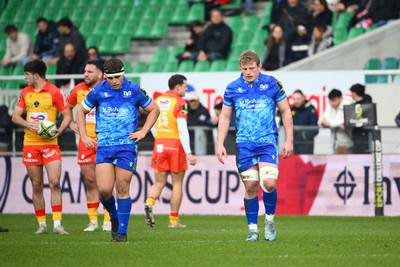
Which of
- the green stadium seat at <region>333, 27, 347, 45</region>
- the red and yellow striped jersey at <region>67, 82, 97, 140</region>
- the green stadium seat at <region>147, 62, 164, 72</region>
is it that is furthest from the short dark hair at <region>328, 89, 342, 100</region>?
the green stadium seat at <region>147, 62, 164, 72</region>

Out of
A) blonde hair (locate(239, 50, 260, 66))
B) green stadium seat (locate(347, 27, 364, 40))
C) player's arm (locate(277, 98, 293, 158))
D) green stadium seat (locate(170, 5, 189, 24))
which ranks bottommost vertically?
player's arm (locate(277, 98, 293, 158))

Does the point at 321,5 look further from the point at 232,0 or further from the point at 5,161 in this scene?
the point at 5,161

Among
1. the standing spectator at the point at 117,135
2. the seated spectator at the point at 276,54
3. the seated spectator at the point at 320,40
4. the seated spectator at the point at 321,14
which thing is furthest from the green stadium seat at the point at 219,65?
the standing spectator at the point at 117,135

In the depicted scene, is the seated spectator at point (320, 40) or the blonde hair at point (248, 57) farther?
the seated spectator at point (320, 40)

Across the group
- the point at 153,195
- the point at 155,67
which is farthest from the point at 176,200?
the point at 155,67

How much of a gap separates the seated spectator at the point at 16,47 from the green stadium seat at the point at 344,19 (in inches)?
326

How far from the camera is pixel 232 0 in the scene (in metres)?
29.0

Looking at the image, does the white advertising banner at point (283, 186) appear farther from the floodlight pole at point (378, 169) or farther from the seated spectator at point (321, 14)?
the seated spectator at point (321, 14)

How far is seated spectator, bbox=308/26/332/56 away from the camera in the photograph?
24.9 metres

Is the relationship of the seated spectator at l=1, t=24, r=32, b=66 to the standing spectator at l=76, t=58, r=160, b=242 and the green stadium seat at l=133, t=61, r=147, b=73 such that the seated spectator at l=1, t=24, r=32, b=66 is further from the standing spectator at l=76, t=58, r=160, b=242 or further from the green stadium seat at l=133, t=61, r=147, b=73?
the standing spectator at l=76, t=58, r=160, b=242

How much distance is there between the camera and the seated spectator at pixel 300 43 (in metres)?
25.0

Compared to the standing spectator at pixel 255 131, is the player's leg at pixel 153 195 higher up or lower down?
lower down

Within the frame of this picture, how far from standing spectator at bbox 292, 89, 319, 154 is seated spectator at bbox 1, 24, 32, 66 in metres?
9.96

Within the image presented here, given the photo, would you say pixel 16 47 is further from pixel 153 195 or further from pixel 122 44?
pixel 153 195
